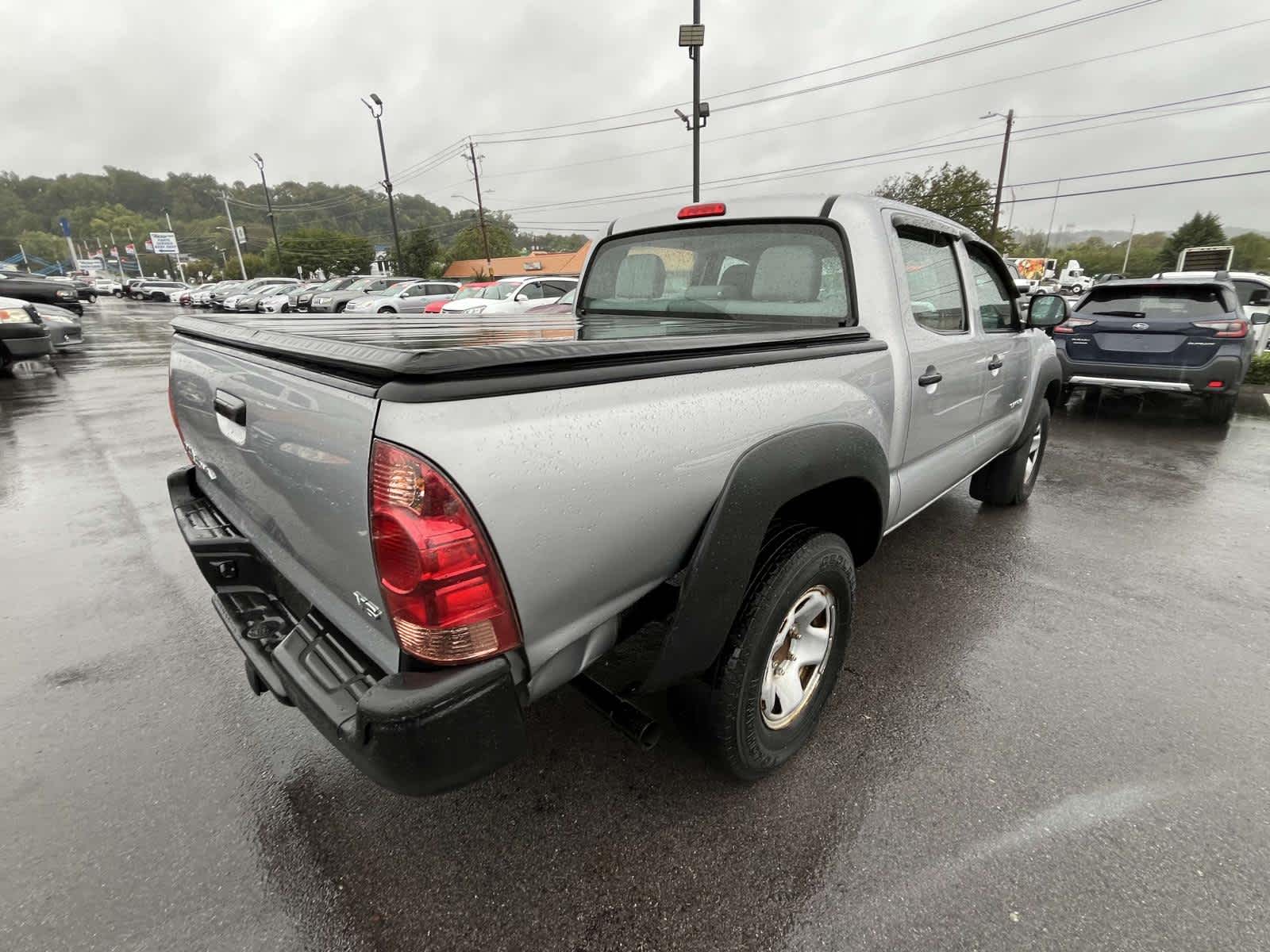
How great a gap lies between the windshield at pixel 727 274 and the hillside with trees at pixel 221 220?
71.8 meters

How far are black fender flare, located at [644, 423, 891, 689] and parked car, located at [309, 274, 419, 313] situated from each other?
813 inches

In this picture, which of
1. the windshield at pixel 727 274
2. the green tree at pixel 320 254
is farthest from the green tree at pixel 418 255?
the windshield at pixel 727 274

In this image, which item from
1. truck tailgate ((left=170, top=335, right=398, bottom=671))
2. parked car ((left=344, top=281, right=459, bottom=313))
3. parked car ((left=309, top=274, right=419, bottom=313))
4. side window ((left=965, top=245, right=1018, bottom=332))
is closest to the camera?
truck tailgate ((left=170, top=335, right=398, bottom=671))

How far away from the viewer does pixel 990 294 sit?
12.1 ft

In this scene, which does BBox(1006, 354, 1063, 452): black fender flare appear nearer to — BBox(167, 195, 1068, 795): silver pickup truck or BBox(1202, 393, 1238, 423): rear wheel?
BBox(167, 195, 1068, 795): silver pickup truck

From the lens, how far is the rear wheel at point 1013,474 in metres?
4.31

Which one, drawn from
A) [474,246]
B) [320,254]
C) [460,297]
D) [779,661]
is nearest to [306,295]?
→ [460,297]

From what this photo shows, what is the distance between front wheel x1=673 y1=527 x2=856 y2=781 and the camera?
5.92 feet

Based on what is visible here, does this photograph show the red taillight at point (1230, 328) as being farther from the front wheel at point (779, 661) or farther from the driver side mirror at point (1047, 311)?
the front wheel at point (779, 661)

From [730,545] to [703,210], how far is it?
189 centimetres

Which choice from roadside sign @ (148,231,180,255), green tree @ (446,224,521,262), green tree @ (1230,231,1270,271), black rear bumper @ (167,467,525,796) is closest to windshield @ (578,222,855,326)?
black rear bumper @ (167,467,525,796)

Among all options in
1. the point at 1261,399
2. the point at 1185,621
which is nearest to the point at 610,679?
the point at 1185,621

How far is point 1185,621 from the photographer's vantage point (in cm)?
306

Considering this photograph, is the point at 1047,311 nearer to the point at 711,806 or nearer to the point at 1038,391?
the point at 1038,391
